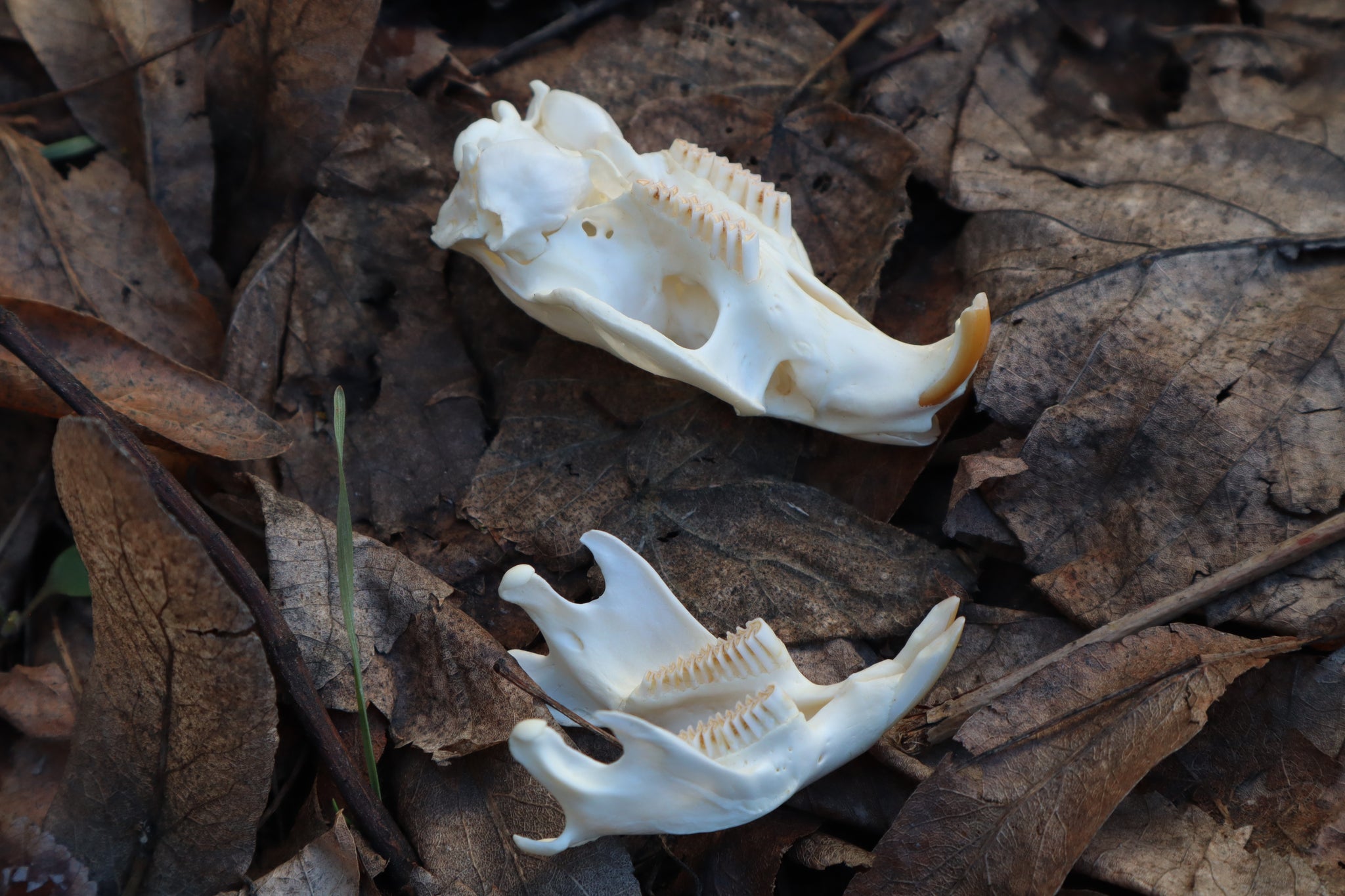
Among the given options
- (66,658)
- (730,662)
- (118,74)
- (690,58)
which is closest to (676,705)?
(730,662)

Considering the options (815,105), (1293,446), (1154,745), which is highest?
(815,105)

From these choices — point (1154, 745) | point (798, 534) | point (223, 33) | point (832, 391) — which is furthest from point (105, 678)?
point (1154, 745)

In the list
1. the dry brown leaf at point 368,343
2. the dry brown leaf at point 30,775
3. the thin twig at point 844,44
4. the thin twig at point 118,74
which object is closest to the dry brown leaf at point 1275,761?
the dry brown leaf at point 368,343

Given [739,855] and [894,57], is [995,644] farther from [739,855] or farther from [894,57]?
[894,57]

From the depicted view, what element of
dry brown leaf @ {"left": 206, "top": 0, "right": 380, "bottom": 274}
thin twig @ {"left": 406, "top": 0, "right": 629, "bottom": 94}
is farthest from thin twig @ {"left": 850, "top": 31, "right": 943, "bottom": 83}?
dry brown leaf @ {"left": 206, "top": 0, "right": 380, "bottom": 274}

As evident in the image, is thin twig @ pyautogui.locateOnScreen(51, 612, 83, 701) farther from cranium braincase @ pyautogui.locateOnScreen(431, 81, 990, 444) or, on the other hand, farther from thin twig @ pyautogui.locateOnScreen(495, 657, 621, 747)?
cranium braincase @ pyautogui.locateOnScreen(431, 81, 990, 444)

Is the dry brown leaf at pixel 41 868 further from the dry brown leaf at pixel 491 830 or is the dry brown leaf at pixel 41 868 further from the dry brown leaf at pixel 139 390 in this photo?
the dry brown leaf at pixel 139 390

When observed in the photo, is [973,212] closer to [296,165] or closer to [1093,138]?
[1093,138]
